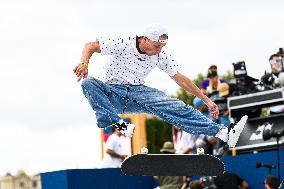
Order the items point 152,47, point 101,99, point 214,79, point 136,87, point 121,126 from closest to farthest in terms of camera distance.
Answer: point 152,47 → point 101,99 → point 121,126 → point 136,87 → point 214,79

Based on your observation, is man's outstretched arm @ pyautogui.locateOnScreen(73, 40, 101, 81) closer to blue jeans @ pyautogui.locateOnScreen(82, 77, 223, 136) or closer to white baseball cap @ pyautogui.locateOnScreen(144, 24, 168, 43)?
blue jeans @ pyautogui.locateOnScreen(82, 77, 223, 136)

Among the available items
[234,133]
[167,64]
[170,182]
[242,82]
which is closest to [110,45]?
[167,64]

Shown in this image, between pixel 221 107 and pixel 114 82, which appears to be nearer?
pixel 114 82

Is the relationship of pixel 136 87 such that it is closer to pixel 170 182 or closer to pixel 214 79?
pixel 170 182

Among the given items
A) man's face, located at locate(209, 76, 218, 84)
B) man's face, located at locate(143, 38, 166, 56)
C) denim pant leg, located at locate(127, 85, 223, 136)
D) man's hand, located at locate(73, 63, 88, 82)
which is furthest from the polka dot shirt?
man's face, located at locate(209, 76, 218, 84)

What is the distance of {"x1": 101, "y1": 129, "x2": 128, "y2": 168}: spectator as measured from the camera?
505 inches

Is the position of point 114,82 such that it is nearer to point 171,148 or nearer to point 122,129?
point 122,129

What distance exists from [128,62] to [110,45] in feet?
0.96

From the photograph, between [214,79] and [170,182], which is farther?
[214,79]

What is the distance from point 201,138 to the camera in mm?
12180

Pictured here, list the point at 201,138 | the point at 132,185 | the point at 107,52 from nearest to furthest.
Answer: the point at 107,52 < the point at 201,138 < the point at 132,185

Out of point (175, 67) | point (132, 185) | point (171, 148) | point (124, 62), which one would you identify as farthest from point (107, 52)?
point (132, 185)

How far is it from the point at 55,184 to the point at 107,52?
4964 millimetres

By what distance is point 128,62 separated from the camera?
766 cm
